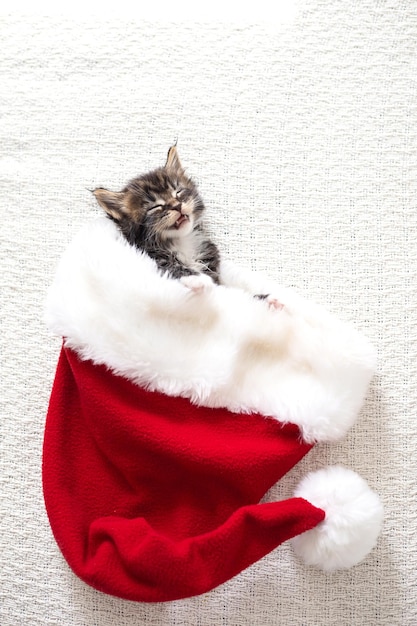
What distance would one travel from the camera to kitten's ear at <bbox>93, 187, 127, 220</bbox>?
1.04 meters

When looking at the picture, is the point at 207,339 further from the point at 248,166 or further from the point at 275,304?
the point at 248,166

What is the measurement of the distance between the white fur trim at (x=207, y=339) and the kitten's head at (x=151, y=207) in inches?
1.3

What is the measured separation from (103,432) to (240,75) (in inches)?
28.9

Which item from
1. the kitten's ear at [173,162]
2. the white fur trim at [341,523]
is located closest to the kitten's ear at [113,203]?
the kitten's ear at [173,162]

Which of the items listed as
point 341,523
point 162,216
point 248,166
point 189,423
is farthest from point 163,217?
point 341,523

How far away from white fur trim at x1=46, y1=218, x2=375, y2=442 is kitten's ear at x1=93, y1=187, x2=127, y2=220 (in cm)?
2

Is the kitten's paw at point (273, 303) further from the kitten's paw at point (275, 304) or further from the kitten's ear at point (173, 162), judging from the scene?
the kitten's ear at point (173, 162)

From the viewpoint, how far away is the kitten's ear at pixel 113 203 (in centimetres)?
104

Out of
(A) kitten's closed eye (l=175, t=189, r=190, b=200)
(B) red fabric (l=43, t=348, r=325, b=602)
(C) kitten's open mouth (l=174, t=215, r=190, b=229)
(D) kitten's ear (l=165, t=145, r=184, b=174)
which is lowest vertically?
(B) red fabric (l=43, t=348, r=325, b=602)

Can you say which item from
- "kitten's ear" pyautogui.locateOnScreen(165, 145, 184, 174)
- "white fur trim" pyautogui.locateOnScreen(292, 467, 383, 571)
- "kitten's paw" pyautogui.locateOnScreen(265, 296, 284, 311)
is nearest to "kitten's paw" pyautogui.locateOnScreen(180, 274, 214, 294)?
"kitten's paw" pyautogui.locateOnScreen(265, 296, 284, 311)

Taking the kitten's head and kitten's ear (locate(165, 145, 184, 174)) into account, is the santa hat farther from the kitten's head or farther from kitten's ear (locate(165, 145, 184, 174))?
kitten's ear (locate(165, 145, 184, 174))

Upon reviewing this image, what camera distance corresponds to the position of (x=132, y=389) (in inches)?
38.9

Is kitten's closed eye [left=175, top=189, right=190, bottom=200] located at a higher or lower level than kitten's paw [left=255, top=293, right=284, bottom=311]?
higher

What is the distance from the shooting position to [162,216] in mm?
1062
